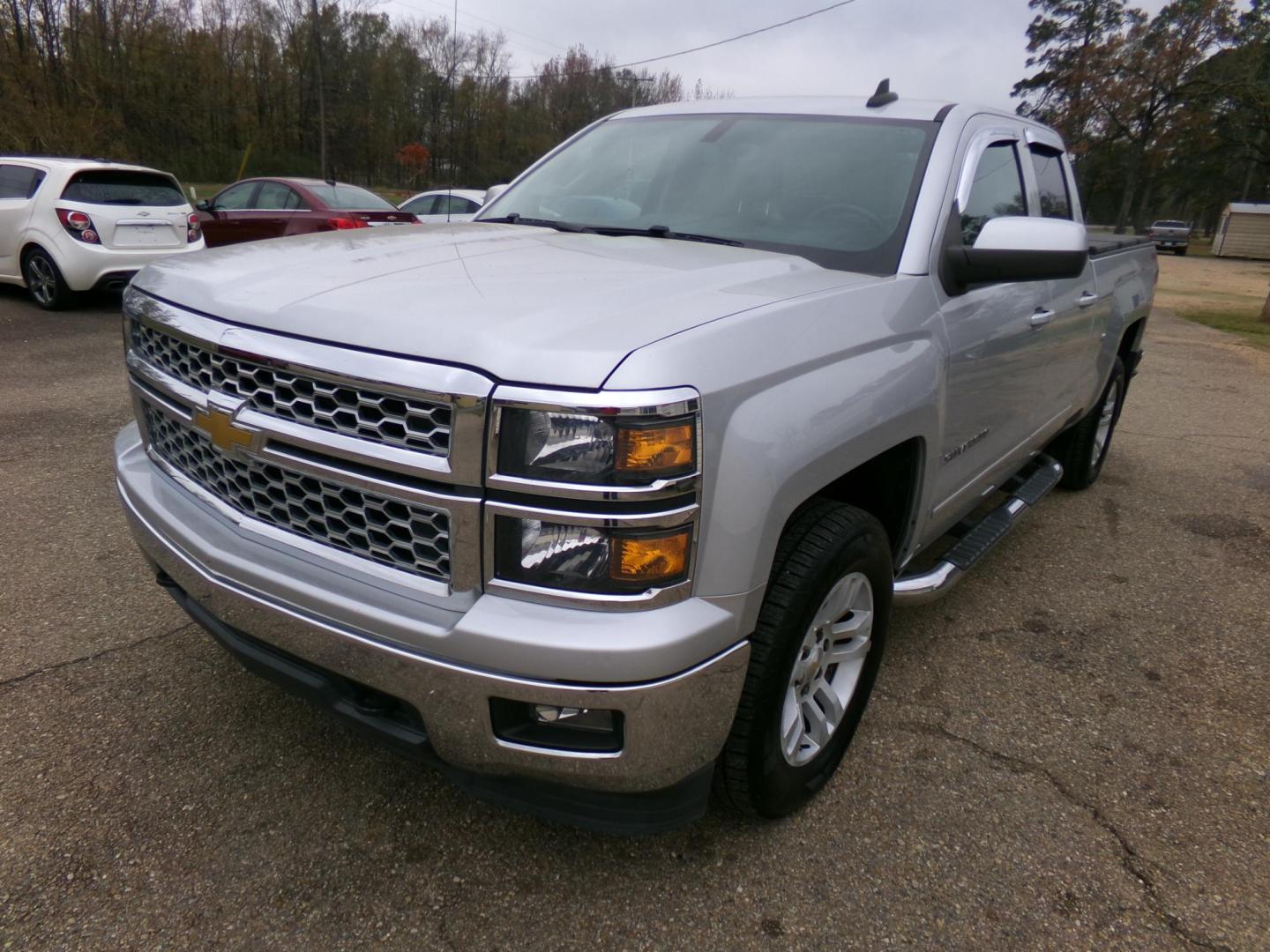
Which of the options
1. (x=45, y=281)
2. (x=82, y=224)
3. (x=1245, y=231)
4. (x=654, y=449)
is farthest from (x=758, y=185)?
(x=1245, y=231)

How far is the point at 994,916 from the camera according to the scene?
1.97 metres

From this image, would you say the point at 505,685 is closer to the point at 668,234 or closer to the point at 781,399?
the point at 781,399

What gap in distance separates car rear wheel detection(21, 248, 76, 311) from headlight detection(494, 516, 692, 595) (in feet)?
30.8

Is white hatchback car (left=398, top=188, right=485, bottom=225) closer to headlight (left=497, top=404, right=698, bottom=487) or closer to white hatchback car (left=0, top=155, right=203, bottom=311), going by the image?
white hatchback car (left=0, top=155, right=203, bottom=311)

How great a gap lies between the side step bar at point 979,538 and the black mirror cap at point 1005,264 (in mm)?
904

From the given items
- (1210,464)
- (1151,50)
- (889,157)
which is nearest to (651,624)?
(889,157)

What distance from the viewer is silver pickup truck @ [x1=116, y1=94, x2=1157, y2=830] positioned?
155cm

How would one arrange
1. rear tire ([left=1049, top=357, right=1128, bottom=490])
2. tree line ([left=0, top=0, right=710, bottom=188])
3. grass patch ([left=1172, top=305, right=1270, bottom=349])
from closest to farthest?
1. rear tire ([left=1049, top=357, right=1128, bottom=490])
2. grass patch ([left=1172, top=305, right=1270, bottom=349])
3. tree line ([left=0, top=0, right=710, bottom=188])

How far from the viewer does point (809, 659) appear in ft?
6.98

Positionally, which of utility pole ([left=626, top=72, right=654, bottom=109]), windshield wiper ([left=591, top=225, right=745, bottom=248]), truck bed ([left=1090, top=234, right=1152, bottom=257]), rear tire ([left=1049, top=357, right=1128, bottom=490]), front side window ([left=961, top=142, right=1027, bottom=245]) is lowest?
rear tire ([left=1049, top=357, right=1128, bottom=490])

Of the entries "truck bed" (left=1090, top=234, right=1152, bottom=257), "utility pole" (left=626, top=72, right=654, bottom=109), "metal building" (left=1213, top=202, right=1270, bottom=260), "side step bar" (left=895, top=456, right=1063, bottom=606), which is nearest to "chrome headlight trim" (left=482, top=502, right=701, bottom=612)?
"side step bar" (left=895, top=456, right=1063, bottom=606)

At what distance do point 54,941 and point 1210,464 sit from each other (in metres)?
6.63

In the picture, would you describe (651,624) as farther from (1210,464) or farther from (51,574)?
(1210,464)

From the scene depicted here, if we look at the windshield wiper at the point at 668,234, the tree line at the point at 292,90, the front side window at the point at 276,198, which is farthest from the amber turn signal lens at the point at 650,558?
the tree line at the point at 292,90
